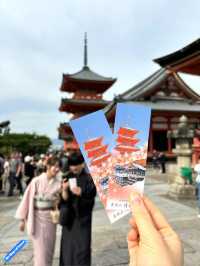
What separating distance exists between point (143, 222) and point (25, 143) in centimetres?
5532

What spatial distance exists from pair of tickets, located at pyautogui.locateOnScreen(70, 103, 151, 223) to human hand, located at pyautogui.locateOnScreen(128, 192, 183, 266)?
0.11 metres

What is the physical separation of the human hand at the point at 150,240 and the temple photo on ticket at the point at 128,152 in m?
0.08

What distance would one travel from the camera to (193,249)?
421 centimetres

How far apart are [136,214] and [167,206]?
6.61 meters

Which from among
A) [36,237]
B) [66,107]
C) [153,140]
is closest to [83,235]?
[36,237]

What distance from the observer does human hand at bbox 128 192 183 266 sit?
1.06 metres

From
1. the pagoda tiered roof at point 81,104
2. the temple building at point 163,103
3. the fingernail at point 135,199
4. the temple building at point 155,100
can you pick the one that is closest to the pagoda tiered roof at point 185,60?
the fingernail at point 135,199

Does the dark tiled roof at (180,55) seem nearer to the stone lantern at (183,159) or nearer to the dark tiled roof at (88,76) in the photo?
the stone lantern at (183,159)

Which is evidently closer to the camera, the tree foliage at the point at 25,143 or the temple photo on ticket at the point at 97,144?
the temple photo on ticket at the point at 97,144

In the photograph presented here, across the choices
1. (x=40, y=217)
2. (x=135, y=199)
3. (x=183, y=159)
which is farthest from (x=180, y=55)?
(x=135, y=199)

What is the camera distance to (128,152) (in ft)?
4.44

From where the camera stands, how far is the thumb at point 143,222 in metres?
1.08

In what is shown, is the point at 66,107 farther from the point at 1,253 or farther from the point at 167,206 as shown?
the point at 1,253

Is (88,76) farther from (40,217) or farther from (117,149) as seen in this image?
(117,149)
